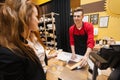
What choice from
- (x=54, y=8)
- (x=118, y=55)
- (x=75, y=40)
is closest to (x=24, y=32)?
(x=118, y=55)

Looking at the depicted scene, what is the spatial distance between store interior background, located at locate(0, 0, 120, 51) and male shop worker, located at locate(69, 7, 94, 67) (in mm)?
830

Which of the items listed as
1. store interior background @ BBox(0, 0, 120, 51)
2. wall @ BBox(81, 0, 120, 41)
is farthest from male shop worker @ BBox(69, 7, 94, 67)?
wall @ BBox(81, 0, 120, 41)

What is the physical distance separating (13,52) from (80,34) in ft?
6.52

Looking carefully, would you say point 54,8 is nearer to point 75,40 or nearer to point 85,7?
point 85,7

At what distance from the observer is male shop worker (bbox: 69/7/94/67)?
93.3 inches

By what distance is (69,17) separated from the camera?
5145mm

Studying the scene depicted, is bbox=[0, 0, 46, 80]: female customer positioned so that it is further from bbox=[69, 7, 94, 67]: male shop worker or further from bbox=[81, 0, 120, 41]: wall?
bbox=[81, 0, 120, 41]: wall

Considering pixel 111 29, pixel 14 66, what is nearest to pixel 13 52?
pixel 14 66

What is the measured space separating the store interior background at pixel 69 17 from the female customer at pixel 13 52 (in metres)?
2.23

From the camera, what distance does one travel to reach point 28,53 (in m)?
0.81

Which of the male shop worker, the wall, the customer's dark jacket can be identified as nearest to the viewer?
the customer's dark jacket

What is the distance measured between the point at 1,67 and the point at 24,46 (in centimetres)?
17

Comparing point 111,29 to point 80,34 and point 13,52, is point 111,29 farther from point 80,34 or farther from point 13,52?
point 13,52

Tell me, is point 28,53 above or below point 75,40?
above
